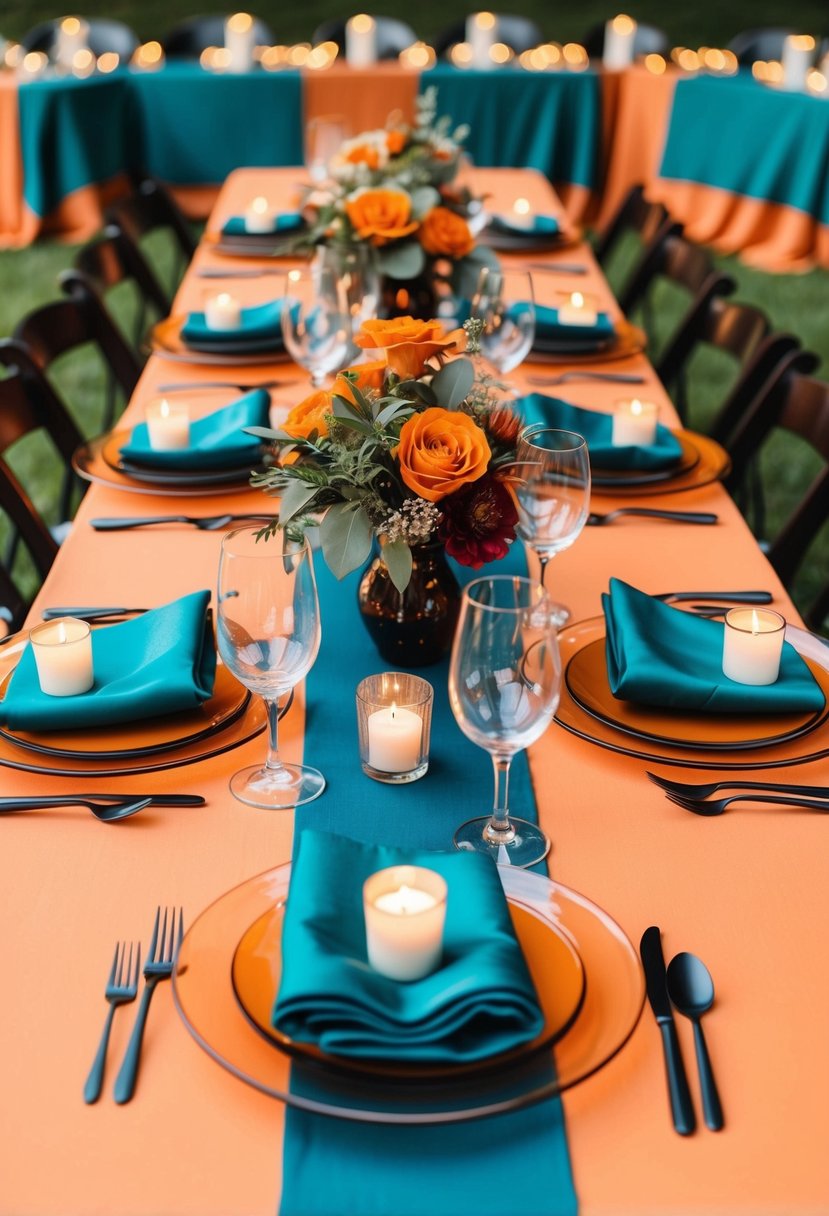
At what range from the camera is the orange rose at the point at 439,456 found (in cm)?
129

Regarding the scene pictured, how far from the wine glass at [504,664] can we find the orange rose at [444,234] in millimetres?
1613

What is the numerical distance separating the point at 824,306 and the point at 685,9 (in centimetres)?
690

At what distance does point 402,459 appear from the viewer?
4.25 ft

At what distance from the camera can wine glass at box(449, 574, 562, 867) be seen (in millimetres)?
1031

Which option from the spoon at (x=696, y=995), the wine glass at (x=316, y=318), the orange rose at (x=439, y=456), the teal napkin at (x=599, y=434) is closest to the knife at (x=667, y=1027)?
the spoon at (x=696, y=995)

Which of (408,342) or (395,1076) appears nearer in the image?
(395,1076)

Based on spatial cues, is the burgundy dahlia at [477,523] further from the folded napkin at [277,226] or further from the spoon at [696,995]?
the folded napkin at [277,226]

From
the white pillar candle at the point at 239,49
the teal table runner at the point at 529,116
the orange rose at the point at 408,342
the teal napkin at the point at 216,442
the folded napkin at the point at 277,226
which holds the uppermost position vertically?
the orange rose at the point at 408,342

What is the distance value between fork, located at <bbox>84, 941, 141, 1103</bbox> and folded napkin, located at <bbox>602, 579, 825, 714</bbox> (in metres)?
0.56

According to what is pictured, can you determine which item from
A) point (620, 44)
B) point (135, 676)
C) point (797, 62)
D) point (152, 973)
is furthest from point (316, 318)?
point (620, 44)

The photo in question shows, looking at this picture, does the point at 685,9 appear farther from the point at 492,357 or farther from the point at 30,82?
the point at 492,357

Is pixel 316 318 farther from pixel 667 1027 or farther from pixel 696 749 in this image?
pixel 667 1027

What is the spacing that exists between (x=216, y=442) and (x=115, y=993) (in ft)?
3.77

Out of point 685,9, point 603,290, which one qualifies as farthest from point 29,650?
point 685,9
